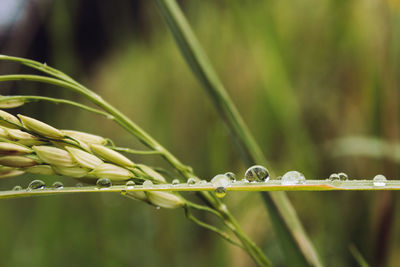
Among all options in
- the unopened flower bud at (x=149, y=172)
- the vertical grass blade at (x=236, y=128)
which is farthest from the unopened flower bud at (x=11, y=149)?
the vertical grass blade at (x=236, y=128)

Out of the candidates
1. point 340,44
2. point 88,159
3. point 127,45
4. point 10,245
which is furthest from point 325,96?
point 127,45

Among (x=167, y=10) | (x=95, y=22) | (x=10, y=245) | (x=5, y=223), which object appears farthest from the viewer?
(x=95, y=22)

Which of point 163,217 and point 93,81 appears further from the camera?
point 93,81

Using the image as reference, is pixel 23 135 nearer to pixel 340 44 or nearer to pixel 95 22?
pixel 340 44

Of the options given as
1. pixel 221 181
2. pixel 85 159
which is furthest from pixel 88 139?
pixel 221 181

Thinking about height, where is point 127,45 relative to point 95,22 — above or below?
below

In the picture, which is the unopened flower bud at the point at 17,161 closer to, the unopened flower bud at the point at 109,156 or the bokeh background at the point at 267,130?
the unopened flower bud at the point at 109,156

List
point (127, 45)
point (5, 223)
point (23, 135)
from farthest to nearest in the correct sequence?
point (127, 45)
point (5, 223)
point (23, 135)

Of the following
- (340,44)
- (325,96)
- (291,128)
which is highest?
(340,44)
